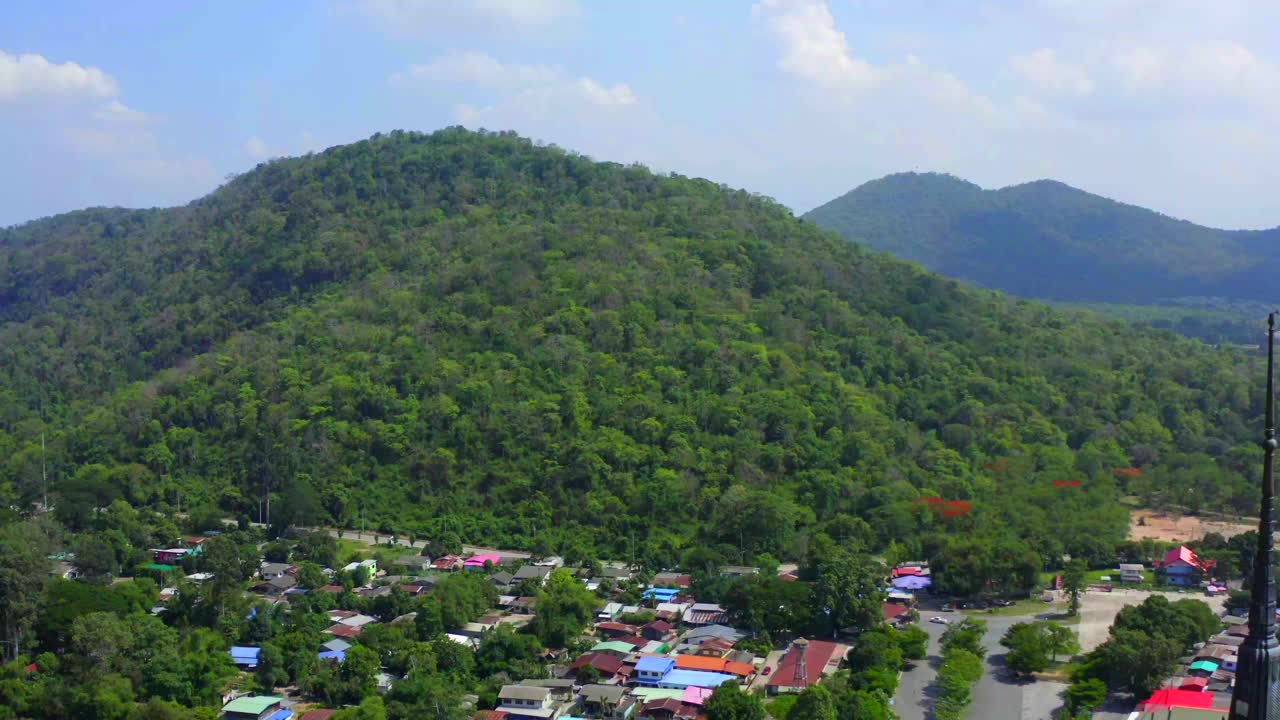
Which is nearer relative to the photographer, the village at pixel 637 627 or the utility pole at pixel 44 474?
the village at pixel 637 627

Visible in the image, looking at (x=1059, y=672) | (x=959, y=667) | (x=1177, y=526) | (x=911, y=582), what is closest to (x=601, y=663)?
(x=959, y=667)

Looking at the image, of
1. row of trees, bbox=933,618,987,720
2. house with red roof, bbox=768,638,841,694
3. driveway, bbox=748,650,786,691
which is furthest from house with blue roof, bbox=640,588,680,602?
row of trees, bbox=933,618,987,720

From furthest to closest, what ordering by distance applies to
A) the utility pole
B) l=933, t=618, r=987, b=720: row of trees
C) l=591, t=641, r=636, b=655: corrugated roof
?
the utility pole
l=591, t=641, r=636, b=655: corrugated roof
l=933, t=618, r=987, b=720: row of trees

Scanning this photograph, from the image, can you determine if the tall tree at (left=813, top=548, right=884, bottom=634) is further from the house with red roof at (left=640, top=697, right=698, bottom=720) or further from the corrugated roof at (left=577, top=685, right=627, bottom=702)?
the corrugated roof at (left=577, top=685, right=627, bottom=702)

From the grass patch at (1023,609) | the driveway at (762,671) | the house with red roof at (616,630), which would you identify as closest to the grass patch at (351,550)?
the house with red roof at (616,630)

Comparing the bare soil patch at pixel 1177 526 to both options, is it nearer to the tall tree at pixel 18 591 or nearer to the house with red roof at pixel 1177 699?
the house with red roof at pixel 1177 699

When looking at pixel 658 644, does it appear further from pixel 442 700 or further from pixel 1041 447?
pixel 1041 447
